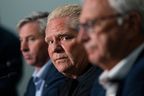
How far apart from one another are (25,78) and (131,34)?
7.58ft

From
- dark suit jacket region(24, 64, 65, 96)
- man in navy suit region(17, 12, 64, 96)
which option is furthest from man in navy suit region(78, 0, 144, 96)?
man in navy suit region(17, 12, 64, 96)

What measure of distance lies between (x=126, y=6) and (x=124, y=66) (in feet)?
0.68

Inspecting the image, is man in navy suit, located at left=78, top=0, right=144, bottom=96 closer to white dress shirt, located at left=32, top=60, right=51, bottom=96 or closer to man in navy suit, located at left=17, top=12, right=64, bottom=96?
white dress shirt, located at left=32, top=60, right=51, bottom=96

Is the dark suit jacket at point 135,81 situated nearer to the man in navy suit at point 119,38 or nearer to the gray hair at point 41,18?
the man in navy suit at point 119,38

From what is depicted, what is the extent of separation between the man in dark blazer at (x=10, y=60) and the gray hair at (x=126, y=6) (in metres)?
2.20

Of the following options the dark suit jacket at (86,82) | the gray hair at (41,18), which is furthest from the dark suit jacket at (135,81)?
the gray hair at (41,18)

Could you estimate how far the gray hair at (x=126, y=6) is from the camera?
1.57 metres

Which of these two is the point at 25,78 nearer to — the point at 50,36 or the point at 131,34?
the point at 50,36

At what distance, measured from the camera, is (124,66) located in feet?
5.20

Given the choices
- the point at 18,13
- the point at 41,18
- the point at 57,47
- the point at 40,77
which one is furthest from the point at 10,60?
the point at 57,47

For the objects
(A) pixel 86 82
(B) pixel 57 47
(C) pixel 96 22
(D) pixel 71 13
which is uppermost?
(C) pixel 96 22

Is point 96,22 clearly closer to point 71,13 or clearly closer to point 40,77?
point 71,13

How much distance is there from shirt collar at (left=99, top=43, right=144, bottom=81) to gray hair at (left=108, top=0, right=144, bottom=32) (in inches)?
5.0

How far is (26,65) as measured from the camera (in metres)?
3.77
